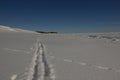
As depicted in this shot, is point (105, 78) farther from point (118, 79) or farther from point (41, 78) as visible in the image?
point (41, 78)

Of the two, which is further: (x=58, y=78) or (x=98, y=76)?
(x=98, y=76)

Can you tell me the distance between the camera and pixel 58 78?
14.4ft

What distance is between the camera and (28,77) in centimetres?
433

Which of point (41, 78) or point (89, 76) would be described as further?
point (89, 76)

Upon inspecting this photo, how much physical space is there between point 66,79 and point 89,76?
0.77 m

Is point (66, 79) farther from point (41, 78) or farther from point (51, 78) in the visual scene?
point (41, 78)

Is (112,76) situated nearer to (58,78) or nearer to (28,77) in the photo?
(58,78)

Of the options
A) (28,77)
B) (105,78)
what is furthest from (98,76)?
(28,77)

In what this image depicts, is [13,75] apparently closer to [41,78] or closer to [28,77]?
[28,77]

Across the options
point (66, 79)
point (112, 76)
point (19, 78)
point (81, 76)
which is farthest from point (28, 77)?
point (112, 76)

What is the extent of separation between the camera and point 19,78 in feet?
14.0

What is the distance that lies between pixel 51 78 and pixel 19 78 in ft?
2.78

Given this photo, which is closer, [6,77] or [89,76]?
[6,77]

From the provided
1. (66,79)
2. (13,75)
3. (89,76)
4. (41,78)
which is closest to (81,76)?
(89,76)
